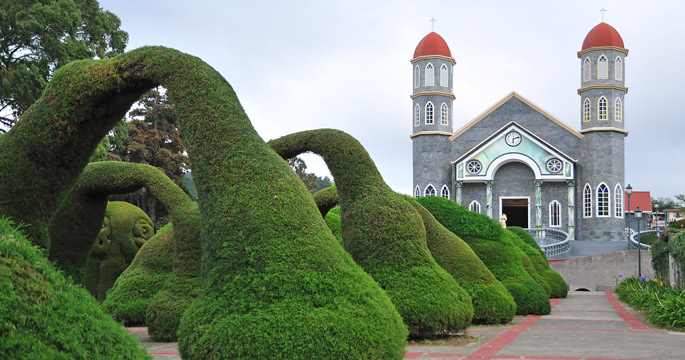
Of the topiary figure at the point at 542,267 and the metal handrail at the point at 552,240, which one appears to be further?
the metal handrail at the point at 552,240

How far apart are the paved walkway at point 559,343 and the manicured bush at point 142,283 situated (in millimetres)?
367

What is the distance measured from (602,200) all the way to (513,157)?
6377mm

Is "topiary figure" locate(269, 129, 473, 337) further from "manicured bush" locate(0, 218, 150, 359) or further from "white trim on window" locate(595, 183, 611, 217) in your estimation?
"white trim on window" locate(595, 183, 611, 217)

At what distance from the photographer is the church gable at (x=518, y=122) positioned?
136ft

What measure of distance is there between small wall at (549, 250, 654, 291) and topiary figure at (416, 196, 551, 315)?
706 inches

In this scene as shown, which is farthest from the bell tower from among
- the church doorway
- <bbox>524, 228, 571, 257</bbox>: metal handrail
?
the church doorway

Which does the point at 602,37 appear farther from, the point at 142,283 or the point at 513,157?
the point at 142,283

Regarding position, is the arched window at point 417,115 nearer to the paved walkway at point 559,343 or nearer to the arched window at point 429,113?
the arched window at point 429,113

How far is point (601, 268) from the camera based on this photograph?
30938 millimetres

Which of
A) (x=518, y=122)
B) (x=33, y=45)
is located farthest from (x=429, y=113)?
(x=33, y=45)

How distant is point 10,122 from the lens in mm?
24844

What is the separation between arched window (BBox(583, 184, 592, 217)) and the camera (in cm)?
3959

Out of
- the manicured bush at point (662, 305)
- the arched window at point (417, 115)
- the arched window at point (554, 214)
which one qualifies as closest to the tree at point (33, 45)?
the manicured bush at point (662, 305)

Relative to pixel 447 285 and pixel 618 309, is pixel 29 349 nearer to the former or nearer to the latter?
pixel 447 285
